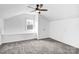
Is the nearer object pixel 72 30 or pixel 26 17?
pixel 26 17

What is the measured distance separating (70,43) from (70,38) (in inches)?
7.8

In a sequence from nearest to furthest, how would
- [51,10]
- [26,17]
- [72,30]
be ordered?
[51,10] → [26,17] → [72,30]

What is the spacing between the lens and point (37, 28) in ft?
11.3

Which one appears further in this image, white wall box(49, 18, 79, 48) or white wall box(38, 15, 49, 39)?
white wall box(49, 18, 79, 48)

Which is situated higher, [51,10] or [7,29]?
[51,10]

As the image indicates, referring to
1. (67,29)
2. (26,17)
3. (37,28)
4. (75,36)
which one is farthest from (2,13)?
(75,36)

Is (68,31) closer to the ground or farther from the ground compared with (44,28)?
closer to the ground

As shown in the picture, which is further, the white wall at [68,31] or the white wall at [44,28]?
the white wall at [68,31]

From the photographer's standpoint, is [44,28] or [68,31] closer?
[44,28]

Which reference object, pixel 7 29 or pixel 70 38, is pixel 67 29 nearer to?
pixel 70 38
